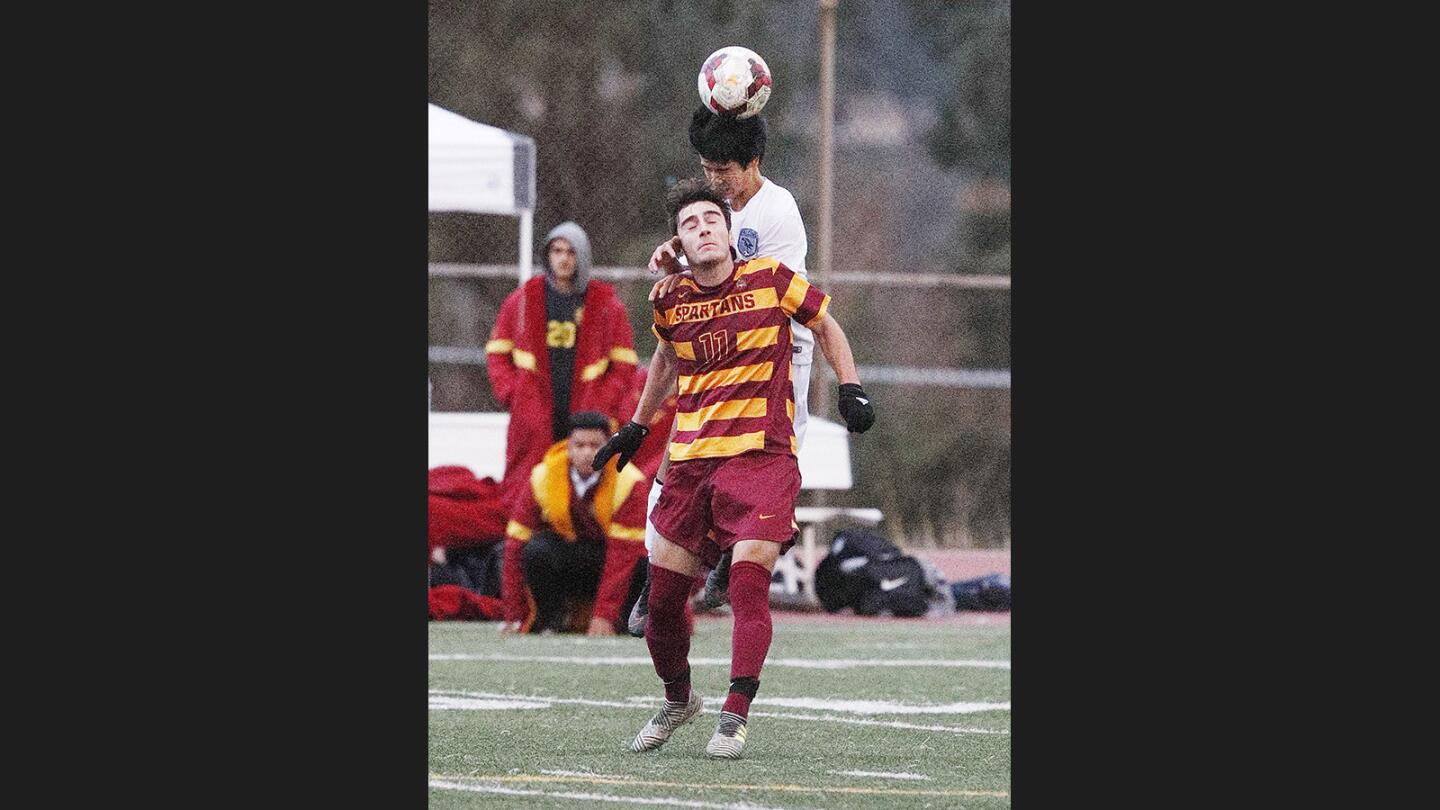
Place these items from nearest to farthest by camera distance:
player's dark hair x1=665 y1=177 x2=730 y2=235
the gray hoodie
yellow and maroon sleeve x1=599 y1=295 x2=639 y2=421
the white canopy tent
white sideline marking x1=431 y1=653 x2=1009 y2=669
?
player's dark hair x1=665 y1=177 x2=730 y2=235 → white sideline marking x1=431 y1=653 x2=1009 y2=669 → the gray hoodie → yellow and maroon sleeve x1=599 y1=295 x2=639 y2=421 → the white canopy tent

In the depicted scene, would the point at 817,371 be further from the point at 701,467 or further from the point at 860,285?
the point at 701,467

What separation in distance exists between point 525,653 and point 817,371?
658 centimetres

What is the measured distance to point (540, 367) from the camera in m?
12.4

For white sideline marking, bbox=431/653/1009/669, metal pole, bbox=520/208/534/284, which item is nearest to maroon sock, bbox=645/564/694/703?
white sideline marking, bbox=431/653/1009/669

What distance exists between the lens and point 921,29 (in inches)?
860

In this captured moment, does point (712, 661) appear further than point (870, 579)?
No

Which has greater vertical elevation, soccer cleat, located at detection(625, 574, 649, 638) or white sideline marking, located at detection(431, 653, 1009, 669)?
soccer cleat, located at detection(625, 574, 649, 638)

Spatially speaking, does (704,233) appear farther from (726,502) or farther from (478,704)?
(478,704)

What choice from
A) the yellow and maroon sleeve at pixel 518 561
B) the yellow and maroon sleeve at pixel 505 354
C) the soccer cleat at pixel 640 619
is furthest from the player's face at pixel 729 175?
the yellow and maroon sleeve at pixel 505 354

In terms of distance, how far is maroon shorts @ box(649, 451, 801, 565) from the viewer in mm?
6254

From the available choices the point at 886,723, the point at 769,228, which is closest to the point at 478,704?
the point at 886,723

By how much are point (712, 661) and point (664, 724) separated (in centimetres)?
325

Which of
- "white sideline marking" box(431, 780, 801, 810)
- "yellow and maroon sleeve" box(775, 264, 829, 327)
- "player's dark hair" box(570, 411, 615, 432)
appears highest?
"yellow and maroon sleeve" box(775, 264, 829, 327)

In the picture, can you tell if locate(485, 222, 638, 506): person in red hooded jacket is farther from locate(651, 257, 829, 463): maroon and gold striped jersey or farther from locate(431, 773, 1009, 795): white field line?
locate(431, 773, 1009, 795): white field line
